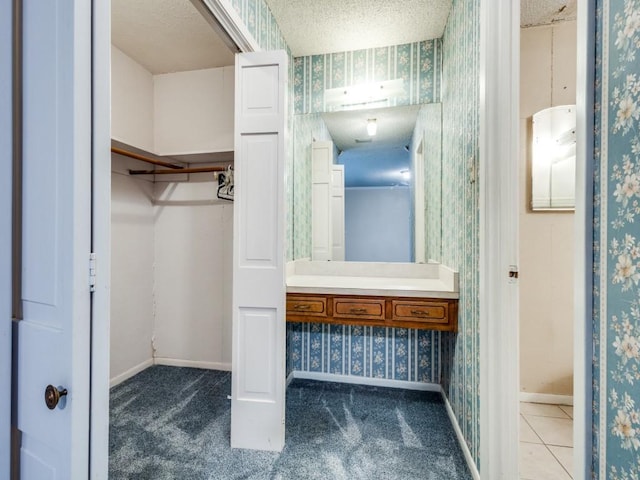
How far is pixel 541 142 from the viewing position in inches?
88.1

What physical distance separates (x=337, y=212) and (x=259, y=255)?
110cm

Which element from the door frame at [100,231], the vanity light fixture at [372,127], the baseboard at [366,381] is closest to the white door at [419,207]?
the vanity light fixture at [372,127]

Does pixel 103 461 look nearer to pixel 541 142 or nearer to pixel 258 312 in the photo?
pixel 258 312

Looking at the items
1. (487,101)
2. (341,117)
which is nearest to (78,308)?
(487,101)

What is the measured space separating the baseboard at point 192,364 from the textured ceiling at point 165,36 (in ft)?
8.14

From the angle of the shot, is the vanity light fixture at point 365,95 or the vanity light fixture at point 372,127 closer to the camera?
the vanity light fixture at point 365,95

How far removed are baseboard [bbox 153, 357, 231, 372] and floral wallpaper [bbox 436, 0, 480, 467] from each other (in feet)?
5.84

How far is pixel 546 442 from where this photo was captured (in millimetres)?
1807

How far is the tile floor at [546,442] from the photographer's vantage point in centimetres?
157

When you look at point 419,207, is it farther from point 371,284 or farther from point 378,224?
point 371,284

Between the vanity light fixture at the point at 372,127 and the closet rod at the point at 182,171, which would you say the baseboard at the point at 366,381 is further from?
the vanity light fixture at the point at 372,127

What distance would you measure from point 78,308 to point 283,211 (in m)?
1.12

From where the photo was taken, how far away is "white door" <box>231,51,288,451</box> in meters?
1.68

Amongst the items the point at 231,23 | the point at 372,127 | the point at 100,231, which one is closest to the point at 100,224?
the point at 100,231
